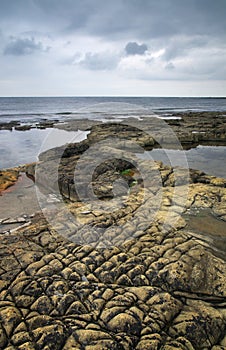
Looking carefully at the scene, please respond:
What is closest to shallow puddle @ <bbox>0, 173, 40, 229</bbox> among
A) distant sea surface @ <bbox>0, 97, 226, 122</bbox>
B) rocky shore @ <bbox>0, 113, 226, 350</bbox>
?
rocky shore @ <bbox>0, 113, 226, 350</bbox>

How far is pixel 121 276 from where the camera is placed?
5047mm

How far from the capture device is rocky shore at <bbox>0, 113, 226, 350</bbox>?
3.96 meters

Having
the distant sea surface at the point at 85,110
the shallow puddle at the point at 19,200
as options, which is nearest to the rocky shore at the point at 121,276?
the shallow puddle at the point at 19,200

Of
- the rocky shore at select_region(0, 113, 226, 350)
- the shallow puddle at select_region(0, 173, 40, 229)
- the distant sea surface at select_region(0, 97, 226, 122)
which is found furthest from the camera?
the distant sea surface at select_region(0, 97, 226, 122)

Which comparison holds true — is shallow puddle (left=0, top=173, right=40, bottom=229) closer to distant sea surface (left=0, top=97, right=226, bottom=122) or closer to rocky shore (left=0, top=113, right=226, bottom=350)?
rocky shore (left=0, top=113, right=226, bottom=350)

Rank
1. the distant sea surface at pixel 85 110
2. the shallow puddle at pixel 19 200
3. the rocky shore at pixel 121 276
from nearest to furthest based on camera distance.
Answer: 1. the rocky shore at pixel 121 276
2. the shallow puddle at pixel 19 200
3. the distant sea surface at pixel 85 110

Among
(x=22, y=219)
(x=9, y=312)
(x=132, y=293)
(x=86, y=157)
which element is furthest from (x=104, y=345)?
(x=86, y=157)

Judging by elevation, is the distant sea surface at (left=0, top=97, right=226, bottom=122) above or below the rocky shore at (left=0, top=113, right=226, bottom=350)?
above

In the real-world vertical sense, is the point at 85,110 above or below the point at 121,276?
above

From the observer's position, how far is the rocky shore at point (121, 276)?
156 inches

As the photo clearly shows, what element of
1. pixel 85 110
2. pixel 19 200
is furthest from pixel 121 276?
pixel 85 110

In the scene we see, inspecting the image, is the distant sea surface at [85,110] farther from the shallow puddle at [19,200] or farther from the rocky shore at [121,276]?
the rocky shore at [121,276]

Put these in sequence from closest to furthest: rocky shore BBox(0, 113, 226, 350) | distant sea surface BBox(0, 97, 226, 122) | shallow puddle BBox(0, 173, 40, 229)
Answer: rocky shore BBox(0, 113, 226, 350) < shallow puddle BBox(0, 173, 40, 229) < distant sea surface BBox(0, 97, 226, 122)

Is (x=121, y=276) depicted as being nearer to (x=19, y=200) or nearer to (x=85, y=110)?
(x=19, y=200)
